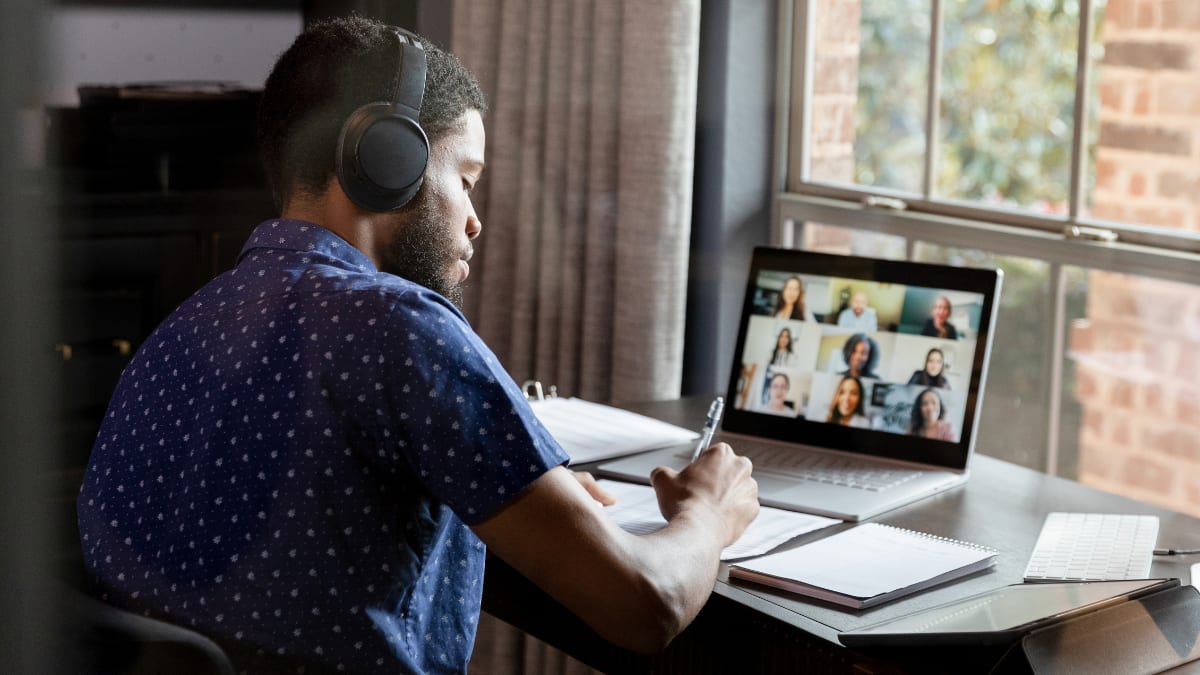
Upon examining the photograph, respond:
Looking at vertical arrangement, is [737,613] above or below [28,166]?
below

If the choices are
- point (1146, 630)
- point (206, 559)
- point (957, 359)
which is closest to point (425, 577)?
point (206, 559)

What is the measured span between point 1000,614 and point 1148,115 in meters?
1.08

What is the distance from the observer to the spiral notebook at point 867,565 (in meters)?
1.09

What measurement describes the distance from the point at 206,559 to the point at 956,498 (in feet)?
2.86

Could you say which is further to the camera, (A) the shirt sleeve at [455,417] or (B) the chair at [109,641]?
(A) the shirt sleeve at [455,417]

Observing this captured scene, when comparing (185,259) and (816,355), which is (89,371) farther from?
(816,355)

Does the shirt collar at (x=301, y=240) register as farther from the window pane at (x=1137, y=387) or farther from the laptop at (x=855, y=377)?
the window pane at (x=1137, y=387)

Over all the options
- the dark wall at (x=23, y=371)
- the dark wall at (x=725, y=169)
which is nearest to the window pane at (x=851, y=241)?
the dark wall at (x=725, y=169)

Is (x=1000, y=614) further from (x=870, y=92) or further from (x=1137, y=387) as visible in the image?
(x=870, y=92)

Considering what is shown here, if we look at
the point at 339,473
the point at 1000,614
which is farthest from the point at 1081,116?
the point at 339,473

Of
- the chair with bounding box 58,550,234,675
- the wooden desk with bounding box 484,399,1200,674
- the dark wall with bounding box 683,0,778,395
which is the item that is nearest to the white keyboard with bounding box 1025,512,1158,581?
the wooden desk with bounding box 484,399,1200,674

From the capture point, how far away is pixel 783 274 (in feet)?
5.44

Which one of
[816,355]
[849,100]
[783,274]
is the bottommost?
[816,355]

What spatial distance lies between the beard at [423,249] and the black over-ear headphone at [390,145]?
0.11 ft
